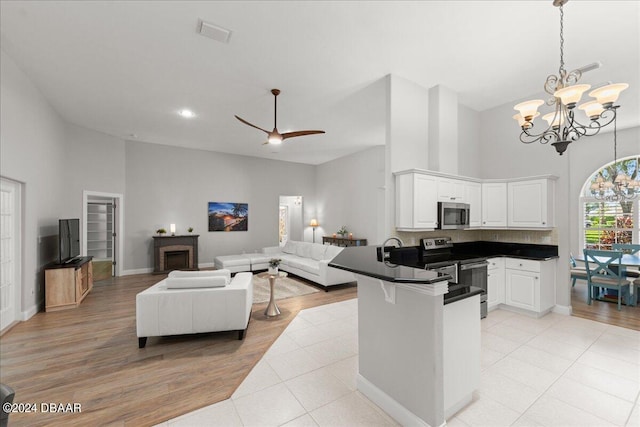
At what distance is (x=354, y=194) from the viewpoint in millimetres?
8383

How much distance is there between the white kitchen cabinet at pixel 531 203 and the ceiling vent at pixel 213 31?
454 cm

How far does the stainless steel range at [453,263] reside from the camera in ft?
11.4

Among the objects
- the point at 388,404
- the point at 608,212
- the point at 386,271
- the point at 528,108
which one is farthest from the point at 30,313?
the point at 608,212

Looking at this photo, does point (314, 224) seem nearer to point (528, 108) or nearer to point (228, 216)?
point (228, 216)

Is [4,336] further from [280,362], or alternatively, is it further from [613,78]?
[613,78]

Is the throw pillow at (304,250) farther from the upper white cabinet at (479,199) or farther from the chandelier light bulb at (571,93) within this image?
the chandelier light bulb at (571,93)

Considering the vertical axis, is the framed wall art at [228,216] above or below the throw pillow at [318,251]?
above

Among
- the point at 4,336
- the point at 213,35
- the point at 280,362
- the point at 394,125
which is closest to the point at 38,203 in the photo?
the point at 4,336

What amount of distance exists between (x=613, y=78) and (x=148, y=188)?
9339mm

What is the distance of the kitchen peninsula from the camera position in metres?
1.80

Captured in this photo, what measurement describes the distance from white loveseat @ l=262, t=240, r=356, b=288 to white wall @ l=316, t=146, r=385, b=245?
169 centimetres

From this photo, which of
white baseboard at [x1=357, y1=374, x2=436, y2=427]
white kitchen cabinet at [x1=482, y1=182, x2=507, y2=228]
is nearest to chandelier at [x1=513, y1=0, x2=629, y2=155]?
white kitchen cabinet at [x1=482, y1=182, x2=507, y2=228]

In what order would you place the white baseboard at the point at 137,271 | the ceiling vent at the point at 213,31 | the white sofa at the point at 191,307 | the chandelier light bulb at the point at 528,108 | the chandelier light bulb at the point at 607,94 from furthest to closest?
the white baseboard at the point at 137,271 < the white sofa at the point at 191,307 < the ceiling vent at the point at 213,31 < the chandelier light bulb at the point at 528,108 < the chandelier light bulb at the point at 607,94

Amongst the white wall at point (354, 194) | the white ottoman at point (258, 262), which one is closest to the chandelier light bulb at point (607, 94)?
the white wall at point (354, 194)
